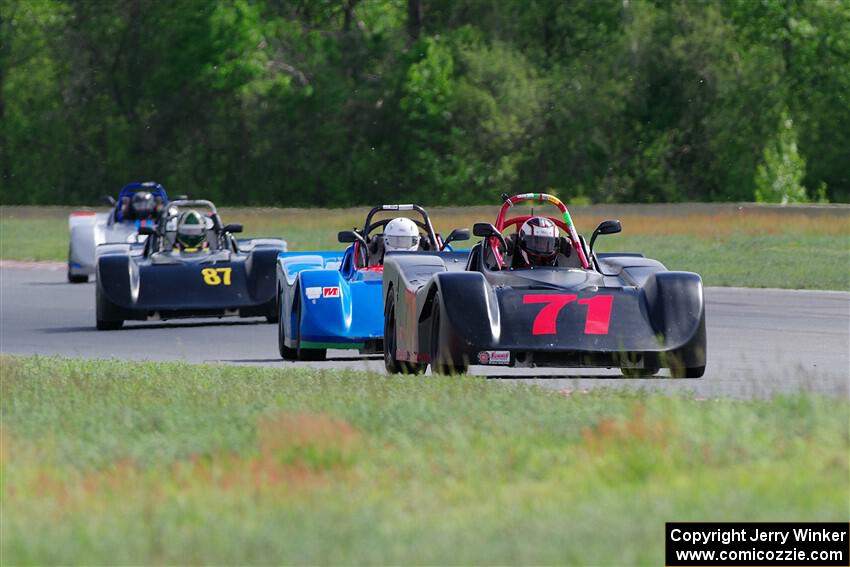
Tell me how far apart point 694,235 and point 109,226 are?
13.5 meters

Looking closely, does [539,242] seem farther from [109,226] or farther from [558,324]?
[109,226]

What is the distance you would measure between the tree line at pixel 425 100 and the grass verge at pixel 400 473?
44.9m

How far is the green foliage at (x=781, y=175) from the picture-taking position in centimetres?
5325

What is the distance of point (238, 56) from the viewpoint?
2427 inches

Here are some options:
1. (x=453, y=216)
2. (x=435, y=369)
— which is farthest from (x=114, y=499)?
(x=453, y=216)

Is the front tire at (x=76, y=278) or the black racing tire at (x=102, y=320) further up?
the black racing tire at (x=102, y=320)

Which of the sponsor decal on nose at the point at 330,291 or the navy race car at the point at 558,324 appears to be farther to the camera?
the sponsor decal on nose at the point at 330,291

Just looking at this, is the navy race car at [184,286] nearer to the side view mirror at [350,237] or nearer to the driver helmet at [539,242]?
the side view mirror at [350,237]

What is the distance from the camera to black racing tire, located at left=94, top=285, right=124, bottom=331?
19.6 m

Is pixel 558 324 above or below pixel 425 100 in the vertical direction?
below

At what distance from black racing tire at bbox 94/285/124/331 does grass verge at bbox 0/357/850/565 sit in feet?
27.8

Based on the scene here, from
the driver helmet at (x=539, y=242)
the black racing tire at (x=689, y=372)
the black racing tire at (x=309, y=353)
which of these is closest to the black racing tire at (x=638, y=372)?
the black racing tire at (x=689, y=372)

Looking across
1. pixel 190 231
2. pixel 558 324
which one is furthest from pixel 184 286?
pixel 558 324

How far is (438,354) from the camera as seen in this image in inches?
497
